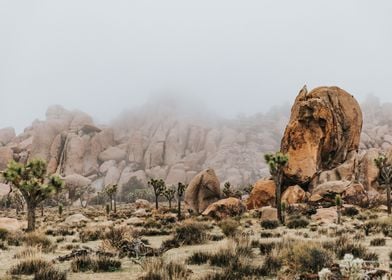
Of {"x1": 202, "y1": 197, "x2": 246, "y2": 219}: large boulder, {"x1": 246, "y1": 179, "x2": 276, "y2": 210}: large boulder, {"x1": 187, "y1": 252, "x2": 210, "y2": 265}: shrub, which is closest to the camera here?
{"x1": 187, "y1": 252, "x2": 210, "y2": 265}: shrub

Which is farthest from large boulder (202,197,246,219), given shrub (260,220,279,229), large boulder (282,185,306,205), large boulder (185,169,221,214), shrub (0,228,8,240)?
shrub (0,228,8,240)

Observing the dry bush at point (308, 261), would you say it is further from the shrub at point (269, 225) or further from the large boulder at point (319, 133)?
the large boulder at point (319, 133)

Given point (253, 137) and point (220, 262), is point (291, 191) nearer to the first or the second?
point (220, 262)

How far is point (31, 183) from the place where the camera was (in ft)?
91.0

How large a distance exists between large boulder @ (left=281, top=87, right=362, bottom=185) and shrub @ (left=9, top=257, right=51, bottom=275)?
46.1 meters

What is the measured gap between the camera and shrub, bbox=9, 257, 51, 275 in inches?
395

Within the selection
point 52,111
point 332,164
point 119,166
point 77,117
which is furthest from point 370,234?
point 52,111

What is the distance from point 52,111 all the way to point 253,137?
99.9 metres

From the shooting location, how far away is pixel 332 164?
57.4 meters

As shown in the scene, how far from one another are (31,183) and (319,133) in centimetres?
4071

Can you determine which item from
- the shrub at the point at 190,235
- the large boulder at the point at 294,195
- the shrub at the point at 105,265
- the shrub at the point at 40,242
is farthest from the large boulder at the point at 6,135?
the shrub at the point at 105,265

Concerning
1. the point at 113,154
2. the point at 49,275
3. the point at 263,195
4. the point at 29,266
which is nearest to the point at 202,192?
the point at 263,195

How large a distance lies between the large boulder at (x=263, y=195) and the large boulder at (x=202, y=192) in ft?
16.0

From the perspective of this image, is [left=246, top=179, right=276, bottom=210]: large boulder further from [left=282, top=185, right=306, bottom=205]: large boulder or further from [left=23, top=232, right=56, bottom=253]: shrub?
[left=23, top=232, right=56, bottom=253]: shrub
